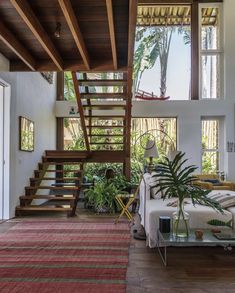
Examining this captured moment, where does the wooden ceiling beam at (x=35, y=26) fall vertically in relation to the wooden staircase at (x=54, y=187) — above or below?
above

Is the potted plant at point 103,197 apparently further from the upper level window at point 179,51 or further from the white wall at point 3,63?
the white wall at point 3,63

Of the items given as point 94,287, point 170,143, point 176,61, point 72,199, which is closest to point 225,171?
point 170,143

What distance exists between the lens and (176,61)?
8711 millimetres

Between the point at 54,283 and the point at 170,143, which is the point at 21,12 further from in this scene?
the point at 170,143

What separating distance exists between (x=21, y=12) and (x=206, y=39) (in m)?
6.26

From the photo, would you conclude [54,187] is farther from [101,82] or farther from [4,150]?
[101,82]

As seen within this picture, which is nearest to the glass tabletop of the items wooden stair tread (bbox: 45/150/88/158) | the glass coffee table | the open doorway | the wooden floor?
the glass coffee table

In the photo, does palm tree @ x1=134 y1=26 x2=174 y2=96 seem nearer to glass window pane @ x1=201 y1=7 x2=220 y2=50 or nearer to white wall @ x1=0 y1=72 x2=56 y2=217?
glass window pane @ x1=201 y1=7 x2=220 y2=50

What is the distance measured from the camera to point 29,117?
717 centimetres

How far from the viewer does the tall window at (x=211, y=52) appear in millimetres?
8461

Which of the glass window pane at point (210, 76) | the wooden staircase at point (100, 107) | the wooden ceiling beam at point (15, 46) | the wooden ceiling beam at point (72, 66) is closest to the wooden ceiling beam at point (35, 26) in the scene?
the wooden ceiling beam at point (72, 66)

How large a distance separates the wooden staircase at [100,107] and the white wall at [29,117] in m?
0.96

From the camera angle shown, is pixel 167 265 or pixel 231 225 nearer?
pixel 167 265

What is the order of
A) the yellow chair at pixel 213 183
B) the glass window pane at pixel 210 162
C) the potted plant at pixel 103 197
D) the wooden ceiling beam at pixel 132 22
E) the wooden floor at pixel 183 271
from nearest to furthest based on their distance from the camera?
the wooden floor at pixel 183 271 → the wooden ceiling beam at pixel 132 22 → the yellow chair at pixel 213 183 → the potted plant at pixel 103 197 → the glass window pane at pixel 210 162
